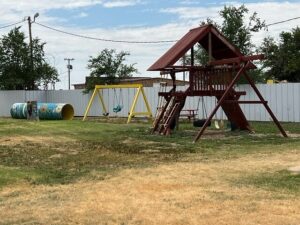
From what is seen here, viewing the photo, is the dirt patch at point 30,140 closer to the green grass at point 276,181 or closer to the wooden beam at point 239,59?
the wooden beam at point 239,59

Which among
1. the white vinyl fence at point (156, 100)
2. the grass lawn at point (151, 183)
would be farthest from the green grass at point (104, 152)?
the white vinyl fence at point (156, 100)

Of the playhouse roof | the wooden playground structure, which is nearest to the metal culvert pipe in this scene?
the wooden playground structure

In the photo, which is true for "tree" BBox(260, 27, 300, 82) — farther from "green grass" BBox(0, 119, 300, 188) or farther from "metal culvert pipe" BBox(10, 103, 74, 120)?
"green grass" BBox(0, 119, 300, 188)

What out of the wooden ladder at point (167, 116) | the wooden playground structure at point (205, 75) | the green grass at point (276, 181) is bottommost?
the green grass at point (276, 181)

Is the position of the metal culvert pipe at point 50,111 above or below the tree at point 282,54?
below

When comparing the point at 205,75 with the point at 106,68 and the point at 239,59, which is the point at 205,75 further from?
the point at 106,68

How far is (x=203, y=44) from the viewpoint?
68.4ft

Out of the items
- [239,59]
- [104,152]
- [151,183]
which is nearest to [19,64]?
[239,59]

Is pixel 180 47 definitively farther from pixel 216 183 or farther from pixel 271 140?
pixel 216 183

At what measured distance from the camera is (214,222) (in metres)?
6.31

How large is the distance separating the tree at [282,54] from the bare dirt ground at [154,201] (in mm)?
32788

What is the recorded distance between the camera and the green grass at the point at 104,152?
10.5m

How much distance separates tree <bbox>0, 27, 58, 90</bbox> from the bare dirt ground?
33.9 meters

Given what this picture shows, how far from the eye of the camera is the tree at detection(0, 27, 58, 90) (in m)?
42.2
